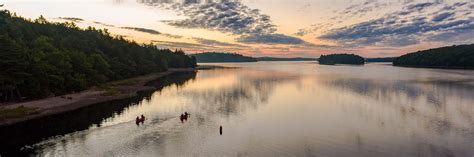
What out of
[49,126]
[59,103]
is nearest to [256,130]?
[49,126]

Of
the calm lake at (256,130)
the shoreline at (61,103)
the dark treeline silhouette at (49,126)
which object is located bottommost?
the calm lake at (256,130)

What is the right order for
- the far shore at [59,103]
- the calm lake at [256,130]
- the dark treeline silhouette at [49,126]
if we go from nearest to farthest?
1. the calm lake at [256,130]
2. the dark treeline silhouette at [49,126]
3. the far shore at [59,103]

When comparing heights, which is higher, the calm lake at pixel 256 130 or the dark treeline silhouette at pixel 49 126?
the dark treeline silhouette at pixel 49 126

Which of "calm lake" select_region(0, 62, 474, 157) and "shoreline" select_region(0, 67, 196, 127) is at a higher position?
"shoreline" select_region(0, 67, 196, 127)

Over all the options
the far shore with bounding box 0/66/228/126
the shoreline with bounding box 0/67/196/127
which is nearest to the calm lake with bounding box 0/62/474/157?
the shoreline with bounding box 0/67/196/127

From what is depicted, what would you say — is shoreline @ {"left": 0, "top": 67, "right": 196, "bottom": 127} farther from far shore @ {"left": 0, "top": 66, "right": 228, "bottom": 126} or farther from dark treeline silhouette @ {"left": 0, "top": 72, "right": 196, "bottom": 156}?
dark treeline silhouette @ {"left": 0, "top": 72, "right": 196, "bottom": 156}

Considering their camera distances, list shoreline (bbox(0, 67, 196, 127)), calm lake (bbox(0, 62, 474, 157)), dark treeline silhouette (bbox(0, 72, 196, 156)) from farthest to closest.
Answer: shoreline (bbox(0, 67, 196, 127)) < dark treeline silhouette (bbox(0, 72, 196, 156)) < calm lake (bbox(0, 62, 474, 157))

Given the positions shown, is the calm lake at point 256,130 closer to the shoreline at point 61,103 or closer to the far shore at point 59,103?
the shoreline at point 61,103

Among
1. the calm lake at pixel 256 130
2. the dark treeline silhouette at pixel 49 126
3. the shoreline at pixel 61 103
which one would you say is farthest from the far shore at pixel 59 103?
the calm lake at pixel 256 130

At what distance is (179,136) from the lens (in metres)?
53.0

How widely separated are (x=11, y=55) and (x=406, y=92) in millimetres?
110658

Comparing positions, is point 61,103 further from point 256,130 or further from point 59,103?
point 256,130

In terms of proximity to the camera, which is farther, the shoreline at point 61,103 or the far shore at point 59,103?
the shoreline at point 61,103

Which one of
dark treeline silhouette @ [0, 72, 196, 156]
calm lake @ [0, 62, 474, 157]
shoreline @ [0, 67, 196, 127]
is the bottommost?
calm lake @ [0, 62, 474, 157]
